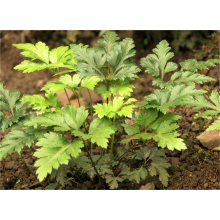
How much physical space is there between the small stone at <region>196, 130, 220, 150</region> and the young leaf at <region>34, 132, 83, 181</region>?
1385 mm

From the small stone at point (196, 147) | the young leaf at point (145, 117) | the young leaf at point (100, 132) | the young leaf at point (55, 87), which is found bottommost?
the small stone at point (196, 147)

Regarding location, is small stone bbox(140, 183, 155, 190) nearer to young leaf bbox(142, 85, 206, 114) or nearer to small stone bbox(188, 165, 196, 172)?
small stone bbox(188, 165, 196, 172)

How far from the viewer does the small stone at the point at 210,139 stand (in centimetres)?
267

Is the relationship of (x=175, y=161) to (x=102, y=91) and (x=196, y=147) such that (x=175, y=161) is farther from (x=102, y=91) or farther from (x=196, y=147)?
(x=102, y=91)

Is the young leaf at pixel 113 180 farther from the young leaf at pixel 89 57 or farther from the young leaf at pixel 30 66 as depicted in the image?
the young leaf at pixel 30 66

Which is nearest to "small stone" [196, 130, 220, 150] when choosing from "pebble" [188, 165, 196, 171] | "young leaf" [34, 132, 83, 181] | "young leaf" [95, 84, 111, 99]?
"pebble" [188, 165, 196, 171]

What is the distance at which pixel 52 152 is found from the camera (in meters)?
1.91

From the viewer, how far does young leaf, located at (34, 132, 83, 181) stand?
1.82 m

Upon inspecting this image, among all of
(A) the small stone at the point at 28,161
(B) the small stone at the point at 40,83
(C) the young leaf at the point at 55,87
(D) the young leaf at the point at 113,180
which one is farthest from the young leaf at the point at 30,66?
(B) the small stone at the point at 40,83

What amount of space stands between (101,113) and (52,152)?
1.47 ft

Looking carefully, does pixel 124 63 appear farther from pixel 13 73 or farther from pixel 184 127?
pixel 13 73

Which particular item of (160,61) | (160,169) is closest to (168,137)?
(160,169)

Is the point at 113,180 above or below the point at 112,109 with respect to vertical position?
below

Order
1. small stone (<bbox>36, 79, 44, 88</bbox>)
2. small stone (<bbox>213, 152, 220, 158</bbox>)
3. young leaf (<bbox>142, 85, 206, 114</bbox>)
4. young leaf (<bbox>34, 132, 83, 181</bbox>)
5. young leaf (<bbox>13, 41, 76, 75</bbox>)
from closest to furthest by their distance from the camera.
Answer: young leaf (<bbox>34, 132, 83, 181</bbox>)
young leaf (<bbox>142, 85, 206, 114</bbox>)
young leaf (<bbox>13, 41, 76, 75</bbox>)
small stone (<bbox>213, 152, 220, 158</bbox>)
small stone (<bbox>36, 79, 44, 88</bbox>)
